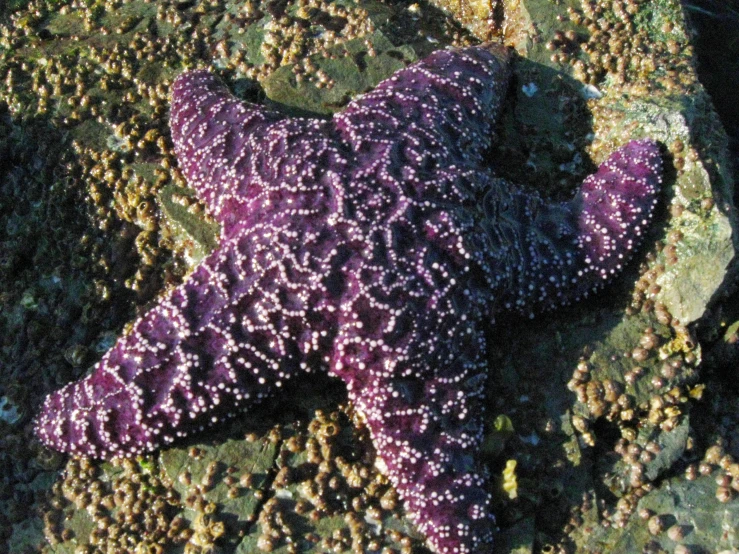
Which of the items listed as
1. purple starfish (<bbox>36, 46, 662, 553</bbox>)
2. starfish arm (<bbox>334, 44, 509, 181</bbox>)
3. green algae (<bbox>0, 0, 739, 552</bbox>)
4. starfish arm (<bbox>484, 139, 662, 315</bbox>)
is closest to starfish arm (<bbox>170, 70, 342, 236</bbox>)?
purple starfish (<bbox>36, 46, 662, 553</bbox>)

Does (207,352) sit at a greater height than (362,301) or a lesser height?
lesser

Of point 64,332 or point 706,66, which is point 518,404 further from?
point 706,66

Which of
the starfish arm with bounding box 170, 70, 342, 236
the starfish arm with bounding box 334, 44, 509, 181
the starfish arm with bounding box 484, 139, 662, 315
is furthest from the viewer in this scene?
the starfish arm with bounding box 484, 139, 662, 315

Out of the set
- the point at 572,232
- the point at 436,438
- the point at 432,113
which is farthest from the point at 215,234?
the point at 572,232

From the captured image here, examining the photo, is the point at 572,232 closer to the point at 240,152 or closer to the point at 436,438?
the point at 436,438

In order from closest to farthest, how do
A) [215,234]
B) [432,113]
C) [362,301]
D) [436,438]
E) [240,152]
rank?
[362,301], [436,438], [240,152], [432,113], [215,234]

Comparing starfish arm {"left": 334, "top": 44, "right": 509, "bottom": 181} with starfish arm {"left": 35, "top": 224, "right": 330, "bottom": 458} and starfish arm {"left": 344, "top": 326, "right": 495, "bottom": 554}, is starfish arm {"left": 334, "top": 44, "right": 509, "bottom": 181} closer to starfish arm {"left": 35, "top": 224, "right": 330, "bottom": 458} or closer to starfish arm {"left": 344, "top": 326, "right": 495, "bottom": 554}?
starfish arm {"left": 35, "top": 224, "right": 330, "bottom": 458}
